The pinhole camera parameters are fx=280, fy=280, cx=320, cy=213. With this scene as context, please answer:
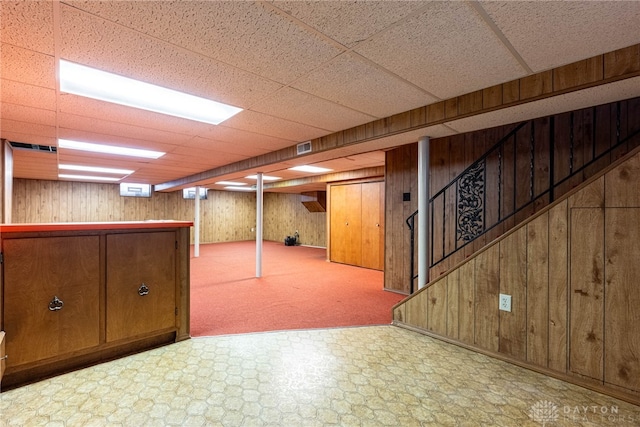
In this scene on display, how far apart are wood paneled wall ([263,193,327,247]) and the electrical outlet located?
Answer: 26.4 ft

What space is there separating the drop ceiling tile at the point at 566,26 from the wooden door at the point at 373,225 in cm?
442

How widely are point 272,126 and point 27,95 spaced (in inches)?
80.3

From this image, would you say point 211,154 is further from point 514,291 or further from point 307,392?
point 514,291

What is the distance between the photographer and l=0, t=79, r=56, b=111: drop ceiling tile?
2.06 meters

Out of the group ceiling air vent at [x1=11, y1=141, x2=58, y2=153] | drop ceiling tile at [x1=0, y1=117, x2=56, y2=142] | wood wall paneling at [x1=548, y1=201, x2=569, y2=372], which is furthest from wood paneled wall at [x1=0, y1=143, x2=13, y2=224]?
wood wall paneling at [x1=548, y1=201, x2=569, y2=372]

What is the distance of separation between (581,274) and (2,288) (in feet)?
13.3

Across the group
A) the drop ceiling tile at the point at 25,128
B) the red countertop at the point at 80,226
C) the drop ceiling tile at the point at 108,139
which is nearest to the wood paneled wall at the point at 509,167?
the red countertop at the point at 80,226

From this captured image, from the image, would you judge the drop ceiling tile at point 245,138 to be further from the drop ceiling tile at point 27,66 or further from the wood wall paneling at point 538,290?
the wood wall paneling at point 538,290

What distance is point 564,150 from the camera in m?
2.77

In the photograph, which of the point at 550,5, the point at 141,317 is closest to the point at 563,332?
the point at 550,5

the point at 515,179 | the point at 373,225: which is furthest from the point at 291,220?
the point at 515,179

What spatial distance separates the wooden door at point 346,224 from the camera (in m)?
6.57

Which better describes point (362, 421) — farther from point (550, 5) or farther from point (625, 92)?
point (625, 92)

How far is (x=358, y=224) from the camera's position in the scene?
6.54m
